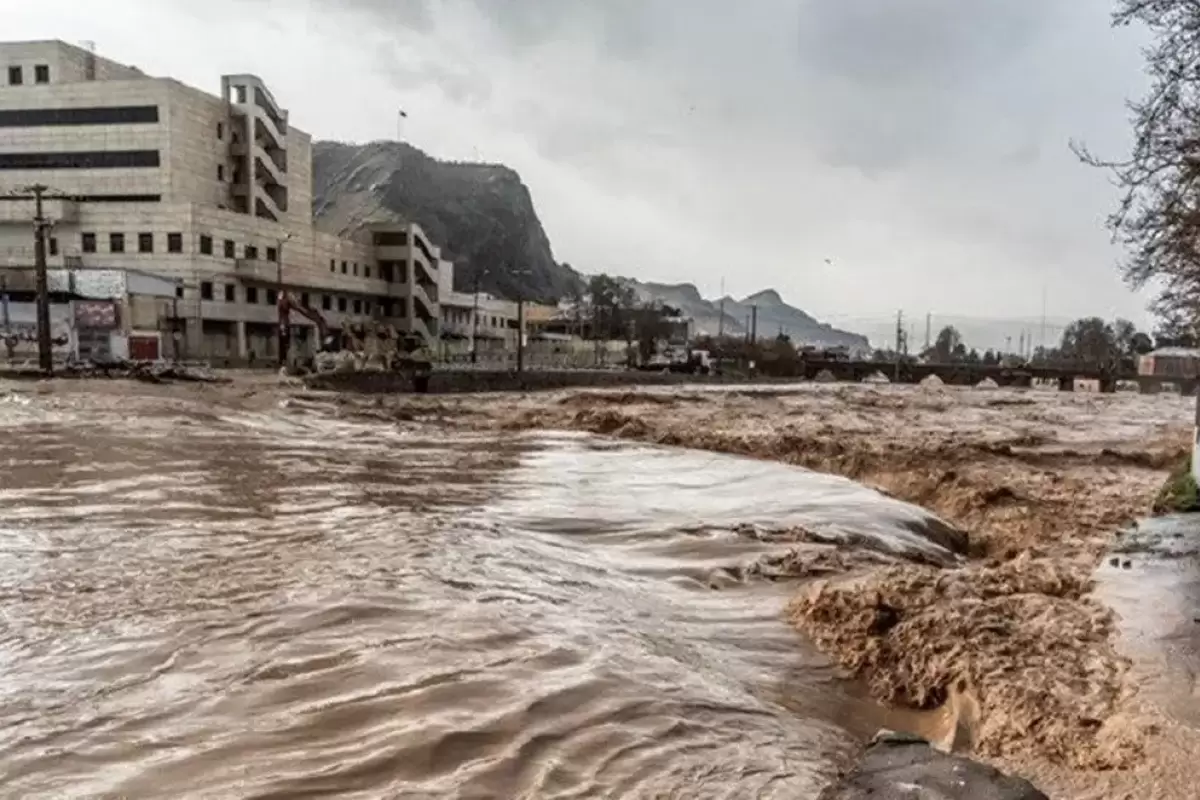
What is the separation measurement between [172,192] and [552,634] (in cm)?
6577

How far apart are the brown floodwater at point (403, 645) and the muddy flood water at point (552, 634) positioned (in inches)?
1.1

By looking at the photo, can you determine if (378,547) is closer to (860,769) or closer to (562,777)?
(562,777)

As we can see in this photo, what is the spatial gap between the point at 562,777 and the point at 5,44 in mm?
79288

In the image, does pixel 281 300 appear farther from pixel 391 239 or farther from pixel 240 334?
pixel 391 239

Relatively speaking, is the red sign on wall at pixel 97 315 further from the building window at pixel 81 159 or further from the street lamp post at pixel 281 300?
the building window at pixel 81 159

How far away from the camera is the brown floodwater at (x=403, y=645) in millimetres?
4801

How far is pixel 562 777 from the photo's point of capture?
4770 millimetres

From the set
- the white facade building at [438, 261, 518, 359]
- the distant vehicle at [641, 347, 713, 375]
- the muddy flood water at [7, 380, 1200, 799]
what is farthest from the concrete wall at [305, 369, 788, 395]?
the muddy flood water at [7, 380, 1200, 799]

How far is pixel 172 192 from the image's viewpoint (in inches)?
2502

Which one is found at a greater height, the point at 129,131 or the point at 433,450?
the point at 129,131

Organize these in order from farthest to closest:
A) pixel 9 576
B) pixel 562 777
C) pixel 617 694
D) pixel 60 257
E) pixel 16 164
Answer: pixel 16 164
pixel 60 257
pixel 9 576
pixel 617 694
pixel 562 777

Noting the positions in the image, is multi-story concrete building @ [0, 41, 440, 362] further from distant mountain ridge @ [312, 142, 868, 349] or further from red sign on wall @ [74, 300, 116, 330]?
distant mountain ridge @ [312, 142, 868, 349]

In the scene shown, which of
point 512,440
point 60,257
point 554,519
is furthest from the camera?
point 60,257

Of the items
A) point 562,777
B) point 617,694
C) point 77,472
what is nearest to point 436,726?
point 562,777
